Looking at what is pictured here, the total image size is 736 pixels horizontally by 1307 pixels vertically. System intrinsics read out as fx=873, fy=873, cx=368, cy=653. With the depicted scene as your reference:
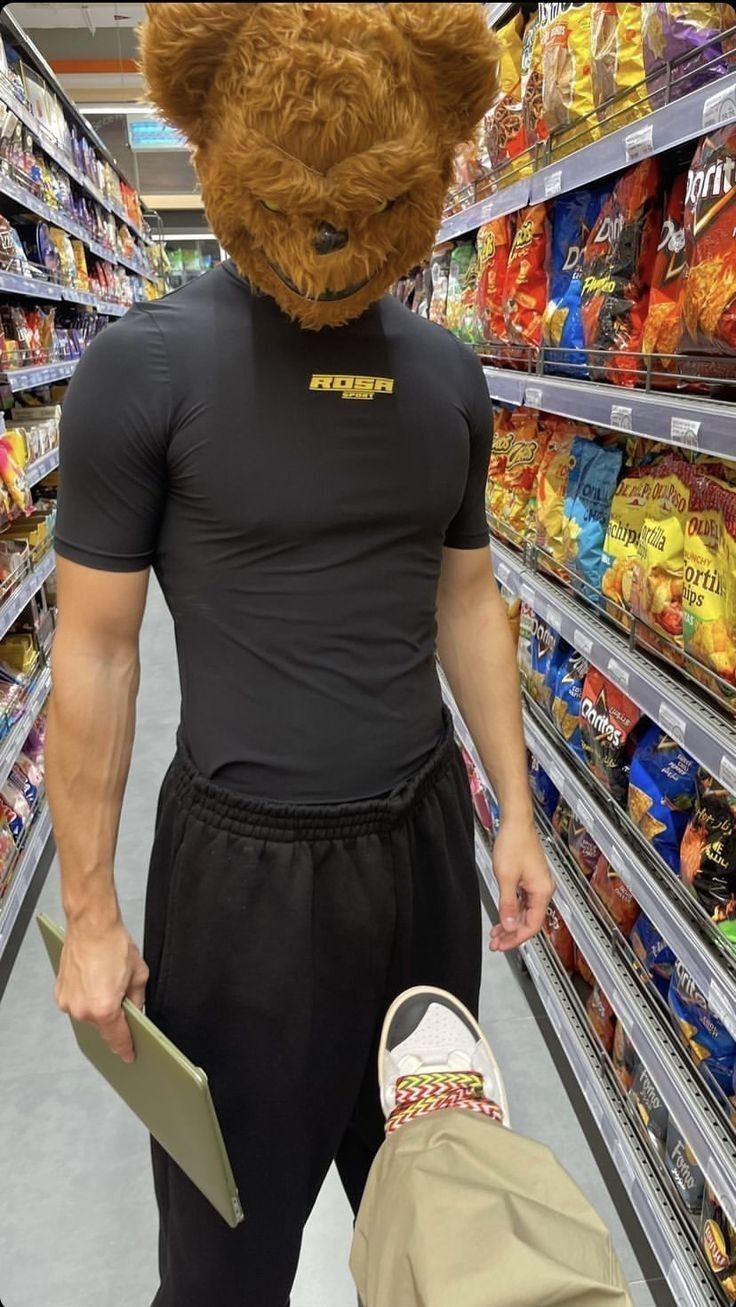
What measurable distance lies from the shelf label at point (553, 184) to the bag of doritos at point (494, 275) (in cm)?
45

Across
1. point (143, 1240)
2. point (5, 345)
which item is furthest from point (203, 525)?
point (5, 345)

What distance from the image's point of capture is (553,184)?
153 cm

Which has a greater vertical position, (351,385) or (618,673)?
(351,385)

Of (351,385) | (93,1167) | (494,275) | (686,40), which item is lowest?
(93,1167)

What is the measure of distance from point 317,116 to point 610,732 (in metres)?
1.17

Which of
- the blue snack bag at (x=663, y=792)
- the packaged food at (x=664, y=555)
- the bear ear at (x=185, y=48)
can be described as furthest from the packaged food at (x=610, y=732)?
the bear ear at (x=185, y=48)

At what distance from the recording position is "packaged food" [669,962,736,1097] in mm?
1244

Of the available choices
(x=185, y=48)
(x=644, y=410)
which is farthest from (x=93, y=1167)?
(x=185, y=48)

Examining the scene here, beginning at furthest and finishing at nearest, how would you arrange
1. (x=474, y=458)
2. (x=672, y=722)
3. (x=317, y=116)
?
(x=672, y=722) → (x=474, y=458) → (x=317, y=116)

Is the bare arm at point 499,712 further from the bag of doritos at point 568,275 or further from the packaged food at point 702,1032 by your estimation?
the bag of doritos at point 568,275

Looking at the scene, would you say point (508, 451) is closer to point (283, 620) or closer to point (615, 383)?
point (615, 383)

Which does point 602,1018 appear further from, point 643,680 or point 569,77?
point 569,77

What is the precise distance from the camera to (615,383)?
1555 millimetres

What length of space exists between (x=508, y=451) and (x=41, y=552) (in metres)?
1.52
